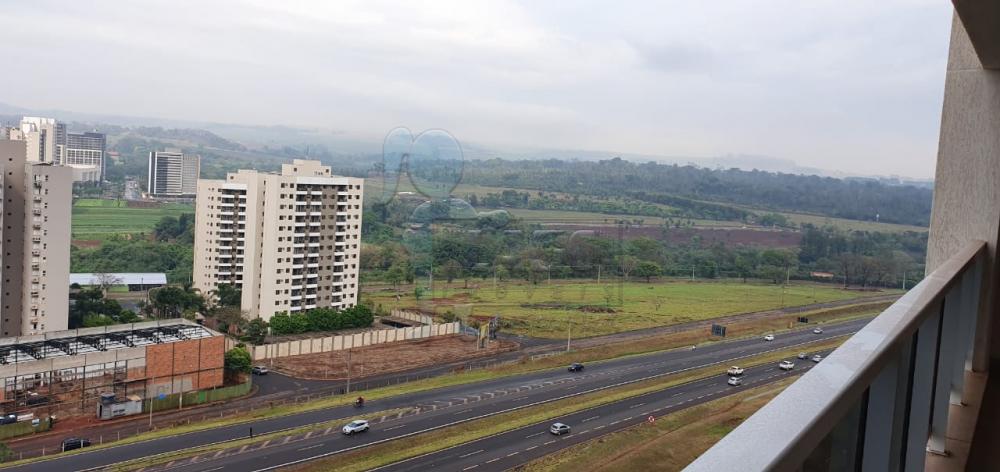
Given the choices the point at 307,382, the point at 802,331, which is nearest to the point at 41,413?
the point at 307,382

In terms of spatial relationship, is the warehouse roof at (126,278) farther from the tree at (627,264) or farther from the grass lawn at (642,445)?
the tree at (627,264)

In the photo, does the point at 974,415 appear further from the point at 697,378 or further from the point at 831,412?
the point at 697,378

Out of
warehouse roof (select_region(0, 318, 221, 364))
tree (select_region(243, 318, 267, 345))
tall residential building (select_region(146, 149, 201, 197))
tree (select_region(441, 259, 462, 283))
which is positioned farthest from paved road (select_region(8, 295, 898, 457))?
tall residential building (select_region(146, 149, 201, 197))

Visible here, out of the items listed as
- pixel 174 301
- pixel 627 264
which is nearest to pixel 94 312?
pixel 174 301

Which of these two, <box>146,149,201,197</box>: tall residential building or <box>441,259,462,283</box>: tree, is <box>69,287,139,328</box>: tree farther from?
<box>146,149,201,197</box>: tall residential building

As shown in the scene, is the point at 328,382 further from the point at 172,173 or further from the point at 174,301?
the point at 172,173
